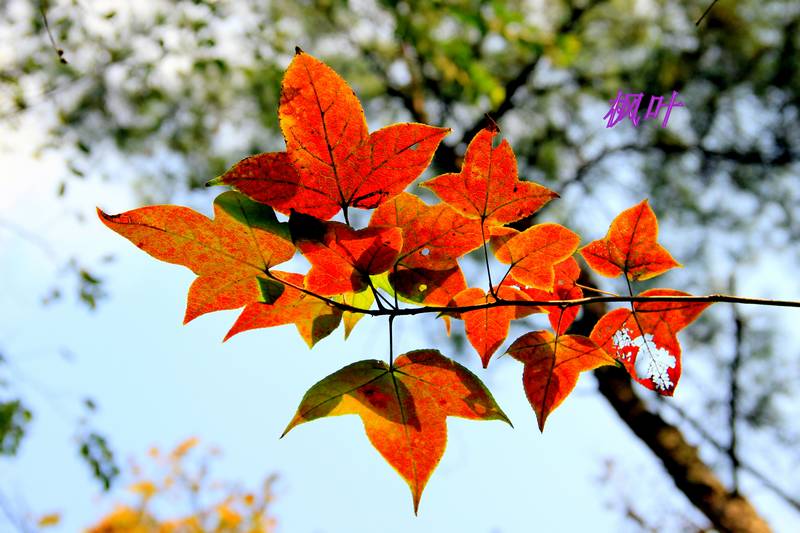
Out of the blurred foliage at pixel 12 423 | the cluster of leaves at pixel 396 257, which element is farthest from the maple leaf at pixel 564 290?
the blurred foliage at pixel 12 423

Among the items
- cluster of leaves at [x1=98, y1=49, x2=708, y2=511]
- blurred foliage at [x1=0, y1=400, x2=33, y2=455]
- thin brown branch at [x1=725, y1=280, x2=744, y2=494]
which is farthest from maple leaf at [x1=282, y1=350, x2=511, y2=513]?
blurred foliage at [x1=0, y1=400, x2=33, y2=455]

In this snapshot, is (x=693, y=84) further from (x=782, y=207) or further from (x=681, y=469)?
(x=681, y=469)

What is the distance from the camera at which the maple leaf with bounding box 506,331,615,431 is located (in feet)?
0.90

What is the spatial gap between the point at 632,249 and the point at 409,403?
5.8 inches

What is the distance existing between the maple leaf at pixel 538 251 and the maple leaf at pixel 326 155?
6 cm

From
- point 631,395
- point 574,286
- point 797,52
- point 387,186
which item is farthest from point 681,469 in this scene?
point 797,52

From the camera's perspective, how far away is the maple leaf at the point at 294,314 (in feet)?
0.88

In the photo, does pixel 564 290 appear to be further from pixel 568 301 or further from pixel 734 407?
pixel 734 407

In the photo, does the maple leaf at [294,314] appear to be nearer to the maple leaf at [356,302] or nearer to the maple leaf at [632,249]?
the maple leaf at [356,302]

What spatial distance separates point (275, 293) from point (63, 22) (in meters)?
1.76

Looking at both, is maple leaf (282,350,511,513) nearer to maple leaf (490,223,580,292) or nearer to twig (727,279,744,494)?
maple leaf (490,223,580,292)

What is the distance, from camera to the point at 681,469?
38.5 inches

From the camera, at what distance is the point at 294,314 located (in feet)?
0.89

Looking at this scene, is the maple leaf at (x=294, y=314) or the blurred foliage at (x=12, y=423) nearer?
the maple leaf at (x=294, y=314)
